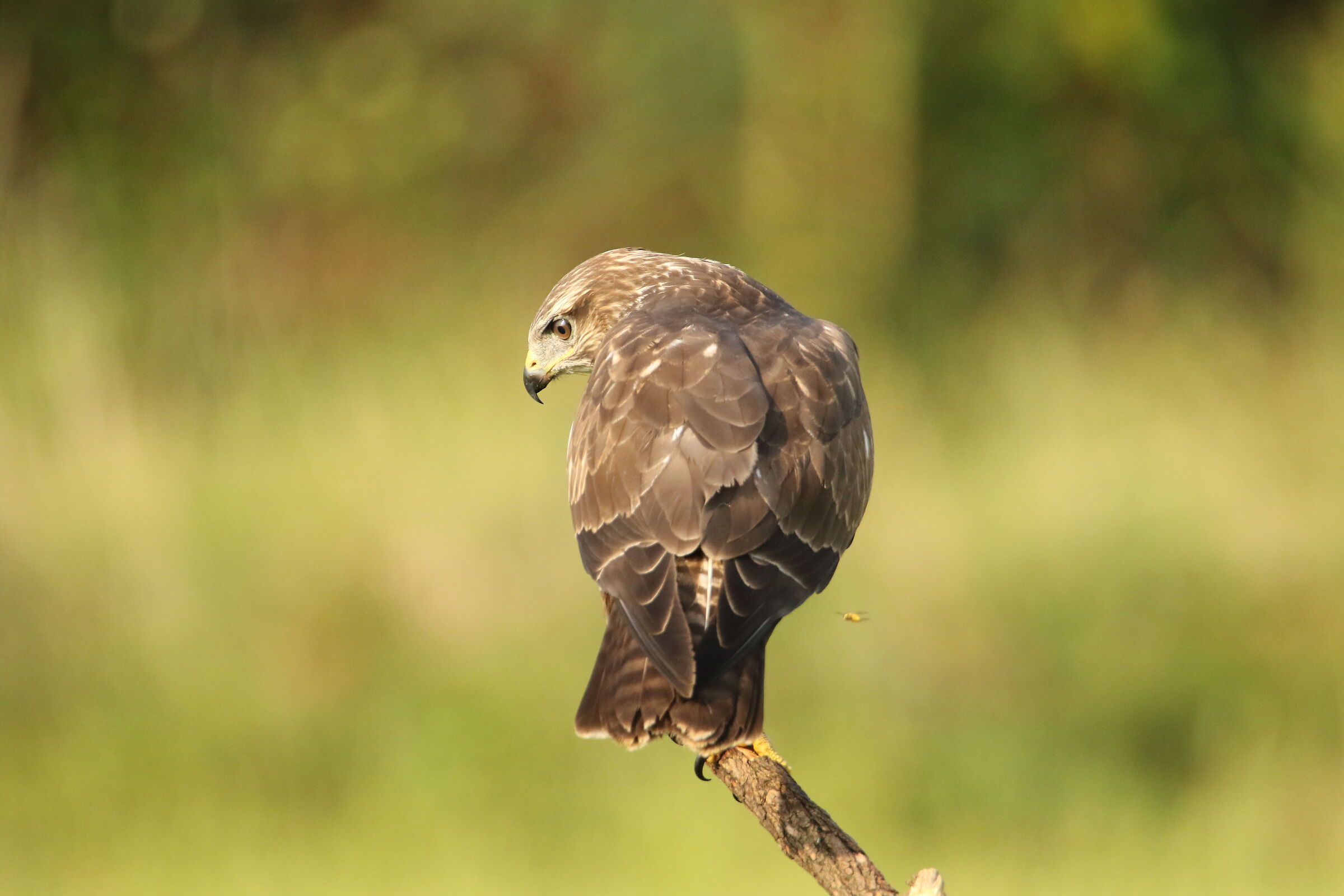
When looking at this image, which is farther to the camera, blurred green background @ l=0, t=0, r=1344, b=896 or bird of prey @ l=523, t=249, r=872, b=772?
blurred green background @ l=0, t=0, r=1344, b=896

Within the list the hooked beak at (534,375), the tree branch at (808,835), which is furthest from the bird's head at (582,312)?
the tree branch at (808,835)

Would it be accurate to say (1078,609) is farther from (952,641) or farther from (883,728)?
(883,728)

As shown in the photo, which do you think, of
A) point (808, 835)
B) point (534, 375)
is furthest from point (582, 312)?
point (808, 835)

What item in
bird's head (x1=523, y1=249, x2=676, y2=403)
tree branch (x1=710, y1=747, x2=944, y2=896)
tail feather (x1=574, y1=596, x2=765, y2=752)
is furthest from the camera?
bird's head (x1=523, y1=249, x2=676, y2=403)

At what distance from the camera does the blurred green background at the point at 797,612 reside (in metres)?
5.96

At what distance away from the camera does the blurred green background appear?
5.96 meters

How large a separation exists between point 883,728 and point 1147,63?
20.7ft

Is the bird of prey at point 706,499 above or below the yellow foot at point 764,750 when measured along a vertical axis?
above

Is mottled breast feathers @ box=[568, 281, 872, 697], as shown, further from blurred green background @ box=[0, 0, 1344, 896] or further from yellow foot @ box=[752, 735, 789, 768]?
blurred green background @ box=[0, 0, 1344, 896]

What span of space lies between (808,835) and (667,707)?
387 millimetres

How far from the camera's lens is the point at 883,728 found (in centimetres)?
626

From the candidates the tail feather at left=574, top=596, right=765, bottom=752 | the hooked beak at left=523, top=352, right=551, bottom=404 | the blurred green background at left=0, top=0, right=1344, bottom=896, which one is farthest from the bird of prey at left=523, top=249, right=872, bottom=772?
the blurred green background at left=0, top=0, right=1344, bottom=896

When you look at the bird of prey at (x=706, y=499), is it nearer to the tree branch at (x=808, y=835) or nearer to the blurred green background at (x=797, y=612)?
the tree branch at (x=808, y=835)

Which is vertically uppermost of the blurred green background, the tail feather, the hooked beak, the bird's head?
the blurred green background
